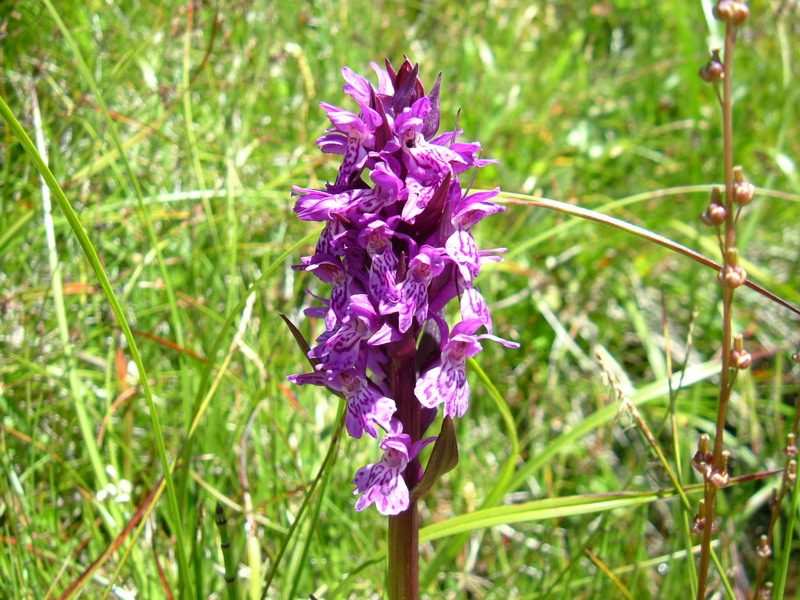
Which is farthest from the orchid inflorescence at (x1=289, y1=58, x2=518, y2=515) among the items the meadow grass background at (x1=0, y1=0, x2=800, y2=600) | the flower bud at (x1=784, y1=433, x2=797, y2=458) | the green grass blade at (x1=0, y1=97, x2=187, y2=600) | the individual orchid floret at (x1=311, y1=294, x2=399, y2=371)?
the flower bud at (x1=784, y1=433, x2=797, y2=458)

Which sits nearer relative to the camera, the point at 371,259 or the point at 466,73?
the point at 371,259

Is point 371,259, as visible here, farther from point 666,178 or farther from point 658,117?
point 658,117

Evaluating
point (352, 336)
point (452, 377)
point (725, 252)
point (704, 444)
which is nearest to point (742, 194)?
point (725, 252)


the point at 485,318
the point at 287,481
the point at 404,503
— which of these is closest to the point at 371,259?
the point at 485,318

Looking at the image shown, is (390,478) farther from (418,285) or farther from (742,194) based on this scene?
(742,194)

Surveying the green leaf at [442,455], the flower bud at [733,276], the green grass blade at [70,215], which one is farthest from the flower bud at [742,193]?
the green grass blade at [70,215]

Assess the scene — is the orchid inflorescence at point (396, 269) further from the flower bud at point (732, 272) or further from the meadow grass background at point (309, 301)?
the flower bud at point (732, 272)

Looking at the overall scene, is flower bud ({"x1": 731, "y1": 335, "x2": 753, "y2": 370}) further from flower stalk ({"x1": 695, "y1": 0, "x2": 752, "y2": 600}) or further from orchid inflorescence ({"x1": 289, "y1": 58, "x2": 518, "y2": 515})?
orchid inflorescence ({"x1": 289, "y1": 58, "x2": 518, "y2": 515})
